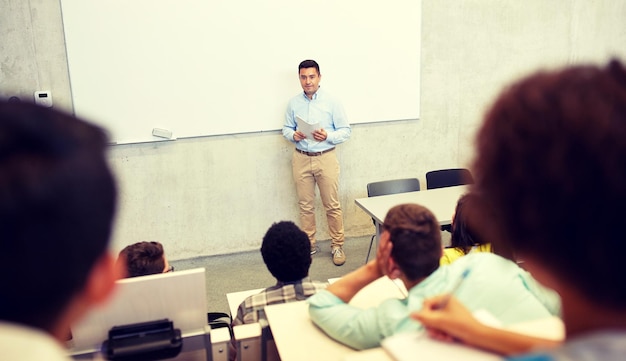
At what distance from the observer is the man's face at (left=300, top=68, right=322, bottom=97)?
4.75m

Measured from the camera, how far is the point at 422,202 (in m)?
4.07

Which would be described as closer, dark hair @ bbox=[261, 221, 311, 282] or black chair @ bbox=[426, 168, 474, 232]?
dark hair @ bbox=[261, 221, 311, 282]

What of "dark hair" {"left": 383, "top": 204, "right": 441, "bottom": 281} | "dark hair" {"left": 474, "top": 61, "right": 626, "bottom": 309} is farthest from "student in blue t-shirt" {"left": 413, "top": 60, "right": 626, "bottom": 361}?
"dark hair" {"left": 383, "top": 204, "right": 441, "bottom": 281}

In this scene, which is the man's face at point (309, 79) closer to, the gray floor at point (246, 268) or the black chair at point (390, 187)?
the black chair at point (390, 187)

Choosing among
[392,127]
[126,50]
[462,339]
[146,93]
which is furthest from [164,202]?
[462,339]

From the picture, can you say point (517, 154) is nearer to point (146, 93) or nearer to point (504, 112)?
point (504, 112)

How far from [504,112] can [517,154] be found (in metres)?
0.06

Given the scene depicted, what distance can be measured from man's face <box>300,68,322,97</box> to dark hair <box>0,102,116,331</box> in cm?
422

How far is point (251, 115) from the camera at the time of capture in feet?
16.2

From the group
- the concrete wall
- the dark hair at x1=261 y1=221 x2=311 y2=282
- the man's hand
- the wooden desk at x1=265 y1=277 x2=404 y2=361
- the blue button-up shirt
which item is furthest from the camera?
the blue button-up shirt

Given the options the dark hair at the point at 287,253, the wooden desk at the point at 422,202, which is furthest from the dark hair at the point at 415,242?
the wooden desk at the point at 422,202

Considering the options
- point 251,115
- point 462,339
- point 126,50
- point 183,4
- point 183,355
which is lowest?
point 183,355

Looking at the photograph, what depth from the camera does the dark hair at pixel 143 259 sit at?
2.64 metres

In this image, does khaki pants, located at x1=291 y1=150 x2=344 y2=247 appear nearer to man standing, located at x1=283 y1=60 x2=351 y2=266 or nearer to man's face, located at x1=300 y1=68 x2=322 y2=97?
man standing, located at x1=283 y1=60 x2=351 y2=266
